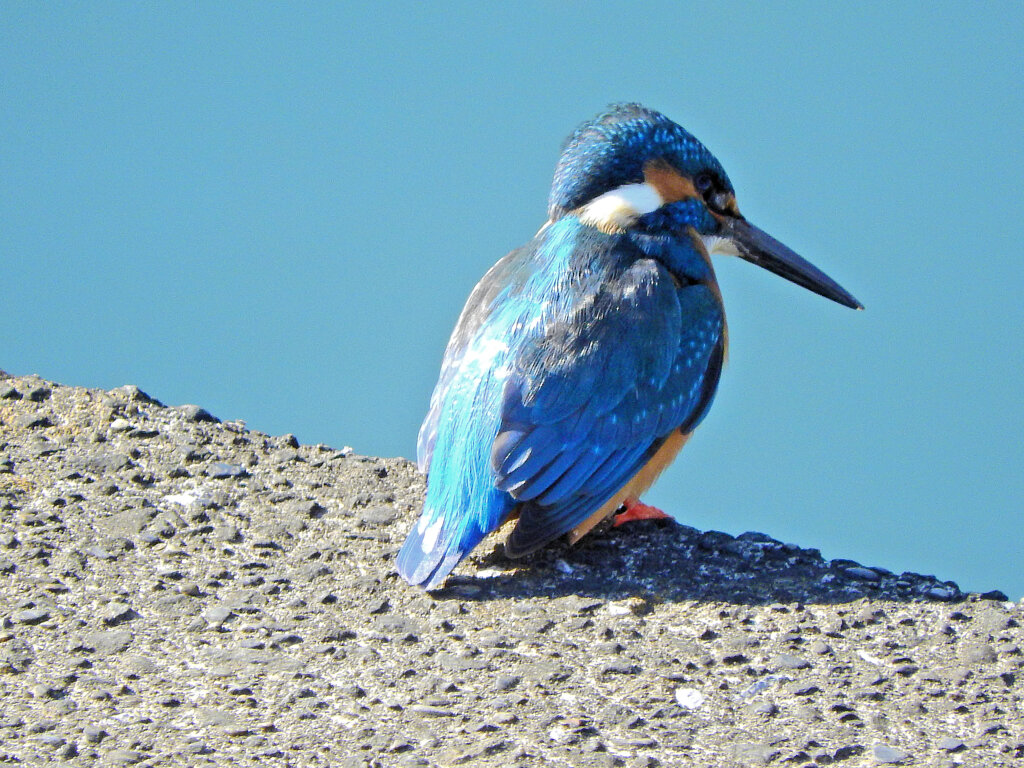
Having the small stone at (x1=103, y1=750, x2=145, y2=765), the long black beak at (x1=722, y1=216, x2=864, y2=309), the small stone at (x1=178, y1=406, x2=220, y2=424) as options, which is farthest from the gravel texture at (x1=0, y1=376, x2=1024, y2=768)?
the long black beak at (x1=722, y1=216, x2=864, y2=309)

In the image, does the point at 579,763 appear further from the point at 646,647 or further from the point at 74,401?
the point at 74,401

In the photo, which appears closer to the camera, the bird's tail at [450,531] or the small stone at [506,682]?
the small stone at [506,682]

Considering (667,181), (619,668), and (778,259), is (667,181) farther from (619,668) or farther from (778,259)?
(619,668)

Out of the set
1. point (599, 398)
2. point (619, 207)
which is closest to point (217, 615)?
point (599, 398)

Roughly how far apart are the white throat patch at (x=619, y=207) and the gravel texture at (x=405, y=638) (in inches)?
31.5

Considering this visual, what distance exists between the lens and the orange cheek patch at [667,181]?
350 centimetres

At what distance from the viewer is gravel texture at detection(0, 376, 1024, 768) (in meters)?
2.49

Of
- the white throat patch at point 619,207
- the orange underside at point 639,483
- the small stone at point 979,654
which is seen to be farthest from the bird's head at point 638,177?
the small stone at point 979,654

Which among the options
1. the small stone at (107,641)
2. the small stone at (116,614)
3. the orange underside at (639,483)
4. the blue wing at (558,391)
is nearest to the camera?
the small stone at (107,641)

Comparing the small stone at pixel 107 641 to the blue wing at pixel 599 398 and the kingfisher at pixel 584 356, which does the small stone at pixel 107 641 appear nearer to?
the kingfisher at pixel 584 356

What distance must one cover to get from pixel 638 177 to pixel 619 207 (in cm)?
10

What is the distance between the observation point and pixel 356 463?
12.2 ft

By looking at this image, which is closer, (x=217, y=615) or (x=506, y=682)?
(x=506, y=682)

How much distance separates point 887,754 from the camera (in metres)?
2.45
